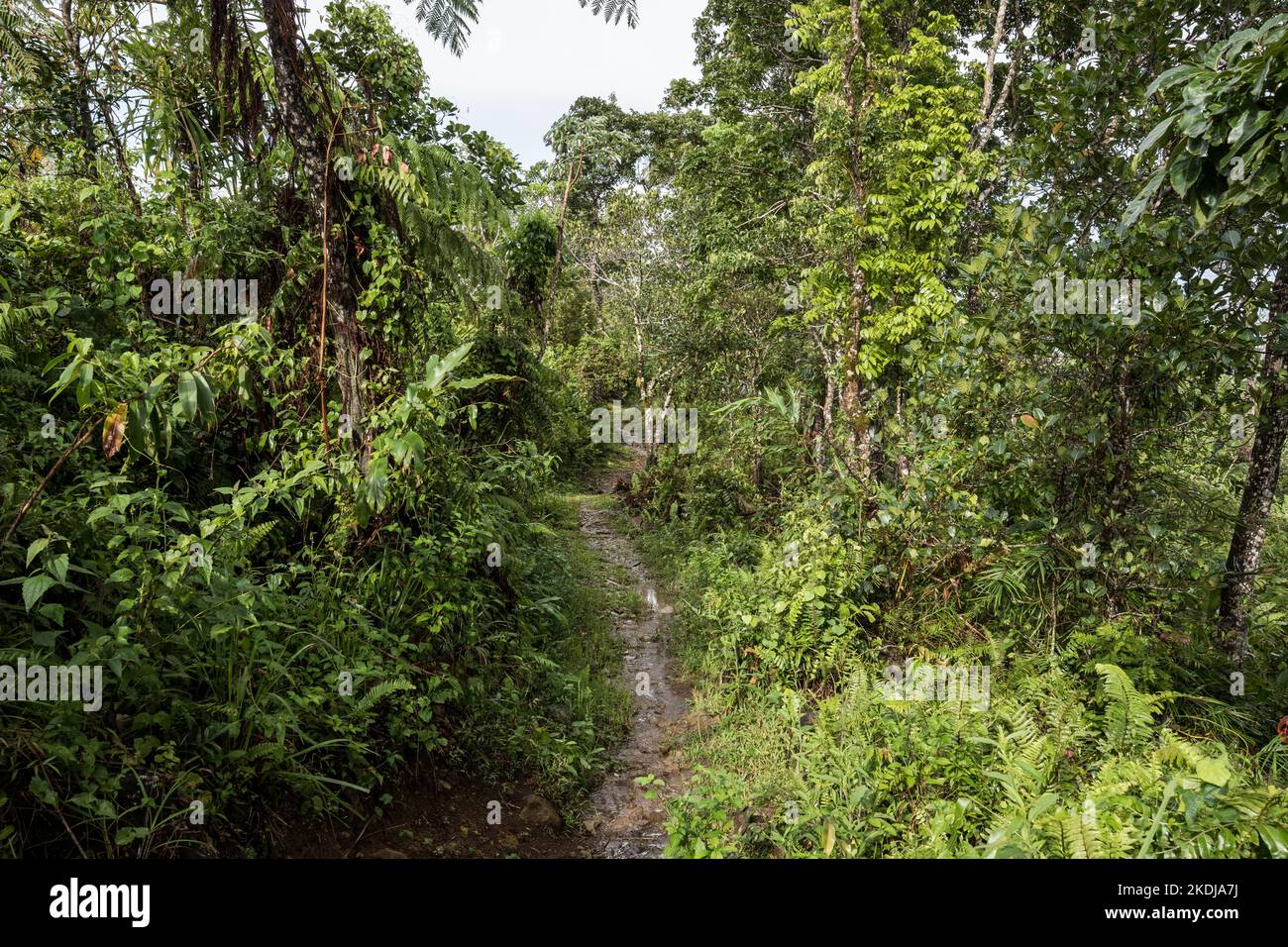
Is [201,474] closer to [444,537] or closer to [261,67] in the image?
[444,537]

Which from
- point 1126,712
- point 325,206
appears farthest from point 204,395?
point 1126,712

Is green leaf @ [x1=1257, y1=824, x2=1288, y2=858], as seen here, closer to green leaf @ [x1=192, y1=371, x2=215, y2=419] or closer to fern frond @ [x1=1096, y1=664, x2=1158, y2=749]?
fern frond @ [x1=1096, y1=664, x2=1158, y2=749]

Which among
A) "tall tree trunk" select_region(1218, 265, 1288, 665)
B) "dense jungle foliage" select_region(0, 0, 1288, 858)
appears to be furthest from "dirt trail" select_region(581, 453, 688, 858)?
"tall tree trunk" select_region(1218, 265, 1288, 665)

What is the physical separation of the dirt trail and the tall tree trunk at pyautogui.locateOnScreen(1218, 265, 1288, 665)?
14.8ft

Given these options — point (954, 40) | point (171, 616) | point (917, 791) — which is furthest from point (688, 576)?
point (954, 40)

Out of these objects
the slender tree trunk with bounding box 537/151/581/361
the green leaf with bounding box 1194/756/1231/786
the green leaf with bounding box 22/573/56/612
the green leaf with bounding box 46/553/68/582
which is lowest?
the green leaf with bounding box 1194/756/1231/786

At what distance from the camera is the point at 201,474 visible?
4.98 metres

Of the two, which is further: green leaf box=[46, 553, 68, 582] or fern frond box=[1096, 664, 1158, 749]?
fern frond box=[1096, 664, 1158, 749]

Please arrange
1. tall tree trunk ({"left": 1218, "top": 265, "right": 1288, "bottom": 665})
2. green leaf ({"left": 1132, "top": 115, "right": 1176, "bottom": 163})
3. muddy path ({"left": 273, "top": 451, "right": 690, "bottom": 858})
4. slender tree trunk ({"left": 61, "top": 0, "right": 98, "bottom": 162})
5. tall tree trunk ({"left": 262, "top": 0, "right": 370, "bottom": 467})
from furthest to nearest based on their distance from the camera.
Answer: slender tree trunk ({"left": 61, "top": 0, "right": 98, "bottom": 162})
tall tree trunk ({"left": 1218, "top": 265, "right": 1288, "bottom": 665})
tall tree trunk ({"left": 262, "top": 0, "right": 370, "bottom": 467})
muddy path ({"left": 273, "top": 451, "right": 690, "bottom": 858})
green leaf ({"left": 1132, "top": 115, "right": 1176, "bottom": 163})

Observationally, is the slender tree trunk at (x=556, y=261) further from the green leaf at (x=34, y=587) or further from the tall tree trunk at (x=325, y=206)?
the green leaf at (x=34, y=587)

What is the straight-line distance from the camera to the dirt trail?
15.6ft

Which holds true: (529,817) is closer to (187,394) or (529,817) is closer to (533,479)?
(533,479)

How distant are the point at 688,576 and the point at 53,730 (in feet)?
26.2

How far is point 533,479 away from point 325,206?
2787 millimetres
